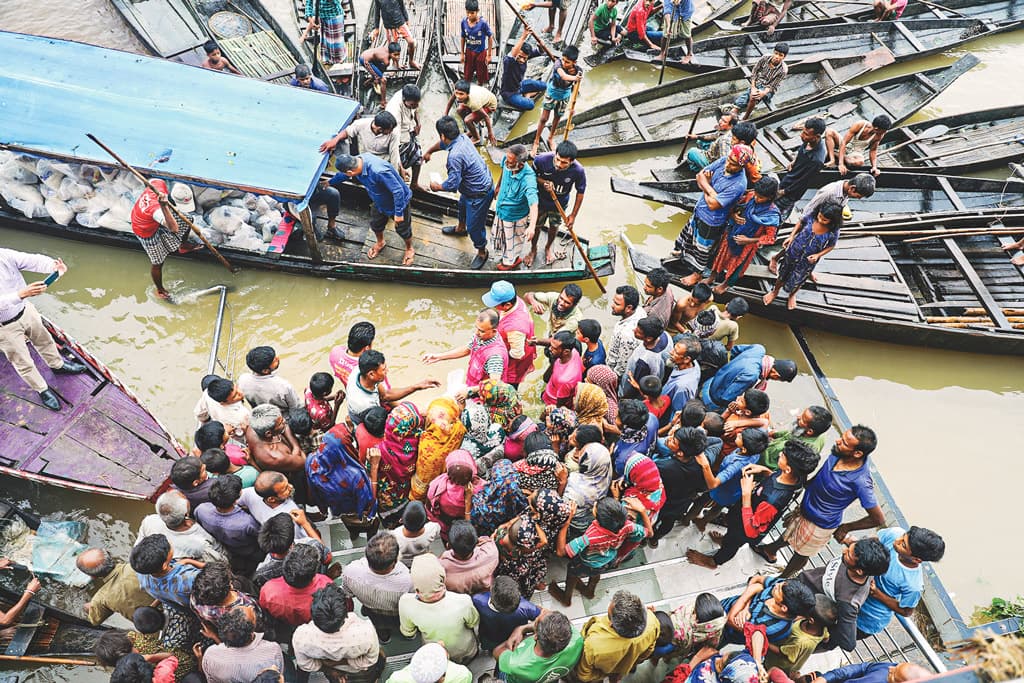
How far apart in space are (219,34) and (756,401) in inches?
419

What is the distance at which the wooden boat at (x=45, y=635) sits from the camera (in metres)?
5.10

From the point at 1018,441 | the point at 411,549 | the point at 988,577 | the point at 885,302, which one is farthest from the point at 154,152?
the point at 1018,441

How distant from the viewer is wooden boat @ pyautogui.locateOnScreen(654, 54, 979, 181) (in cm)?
1036

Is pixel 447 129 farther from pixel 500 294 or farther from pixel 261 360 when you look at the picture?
pixel 261 360

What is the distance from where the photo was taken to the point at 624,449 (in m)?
5.27

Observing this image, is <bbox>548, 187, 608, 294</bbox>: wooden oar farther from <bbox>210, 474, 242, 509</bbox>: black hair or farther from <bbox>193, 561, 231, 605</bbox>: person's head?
<bbox>193, 561, 231, 605</bbox>: person's head

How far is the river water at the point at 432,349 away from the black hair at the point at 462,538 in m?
3.57

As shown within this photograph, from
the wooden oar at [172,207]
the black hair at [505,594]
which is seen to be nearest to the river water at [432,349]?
the wooden oar at [172,207]

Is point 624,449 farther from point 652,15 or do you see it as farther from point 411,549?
point 652,15

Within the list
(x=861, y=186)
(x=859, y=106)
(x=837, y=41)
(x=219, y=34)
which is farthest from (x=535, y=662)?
(x=837, y=41)

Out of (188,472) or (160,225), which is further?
(160,225)

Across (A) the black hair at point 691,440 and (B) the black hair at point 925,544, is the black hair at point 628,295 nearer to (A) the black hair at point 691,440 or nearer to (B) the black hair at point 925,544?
(A) the black hair at point 691,440

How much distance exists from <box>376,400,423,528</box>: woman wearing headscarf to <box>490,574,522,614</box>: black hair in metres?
1.46

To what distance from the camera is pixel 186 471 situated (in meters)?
4.66
